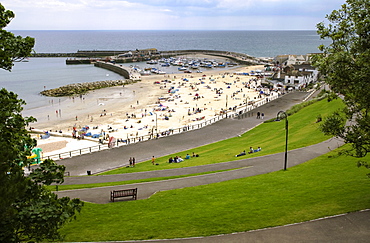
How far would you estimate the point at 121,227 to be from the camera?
12.6 meters

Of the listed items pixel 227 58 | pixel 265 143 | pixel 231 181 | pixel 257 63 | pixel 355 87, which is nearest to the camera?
pixel 355 87

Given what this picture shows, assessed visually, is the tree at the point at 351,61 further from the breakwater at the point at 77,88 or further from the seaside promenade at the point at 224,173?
the breakwater at the point at 77,88

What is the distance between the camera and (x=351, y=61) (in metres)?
11.6

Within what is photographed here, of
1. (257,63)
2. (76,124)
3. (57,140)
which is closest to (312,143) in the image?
(57,140)

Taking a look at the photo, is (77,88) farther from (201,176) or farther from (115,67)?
(201,176)

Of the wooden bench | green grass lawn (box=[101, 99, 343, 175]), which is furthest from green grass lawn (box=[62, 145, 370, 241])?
green grass lawn (box=[101, 99, 343, 175])

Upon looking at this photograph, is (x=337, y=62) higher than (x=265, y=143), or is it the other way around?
(x=337, y=62)

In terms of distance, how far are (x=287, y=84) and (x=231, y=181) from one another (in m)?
55.9

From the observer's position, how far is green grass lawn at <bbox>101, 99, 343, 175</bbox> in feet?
79.4

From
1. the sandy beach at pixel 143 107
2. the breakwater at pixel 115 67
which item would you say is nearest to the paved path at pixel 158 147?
the sandy beach at pixel 143 107

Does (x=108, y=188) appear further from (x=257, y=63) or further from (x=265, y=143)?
(x=257, y=63)

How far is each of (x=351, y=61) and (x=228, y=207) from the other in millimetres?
7036

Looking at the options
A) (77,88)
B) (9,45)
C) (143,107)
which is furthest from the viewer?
(77,88)

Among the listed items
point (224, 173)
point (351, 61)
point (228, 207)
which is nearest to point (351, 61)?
point (351, 61)
